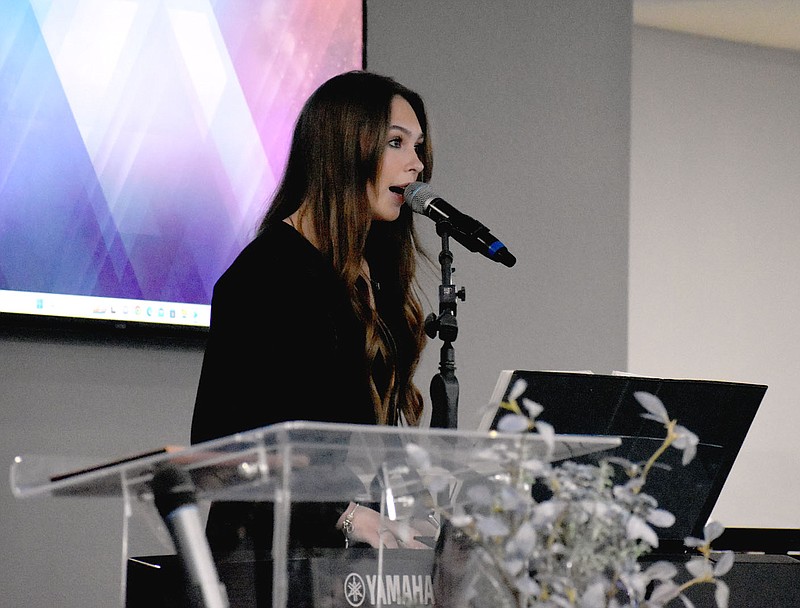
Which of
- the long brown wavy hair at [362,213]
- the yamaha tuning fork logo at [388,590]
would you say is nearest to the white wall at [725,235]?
the long brown wavy hair at [362,213]

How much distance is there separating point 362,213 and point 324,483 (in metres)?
1.21

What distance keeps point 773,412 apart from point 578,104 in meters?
1.59

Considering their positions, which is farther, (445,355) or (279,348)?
(279,348)

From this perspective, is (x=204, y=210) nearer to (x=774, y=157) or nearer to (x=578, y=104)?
(x=578, y=104)

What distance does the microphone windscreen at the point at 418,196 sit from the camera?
1.82 m

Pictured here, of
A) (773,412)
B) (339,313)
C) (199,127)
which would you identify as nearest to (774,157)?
(773,412)

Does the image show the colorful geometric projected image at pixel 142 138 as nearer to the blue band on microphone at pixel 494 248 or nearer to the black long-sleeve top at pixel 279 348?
the black long-sleeve top at pixel 279 348

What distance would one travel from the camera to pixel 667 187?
4176 mm

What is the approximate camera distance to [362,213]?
2.12 metres

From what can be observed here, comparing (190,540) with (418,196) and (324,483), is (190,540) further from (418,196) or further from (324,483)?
(418,196)

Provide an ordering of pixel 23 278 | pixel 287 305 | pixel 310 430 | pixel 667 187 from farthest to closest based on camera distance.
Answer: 1. pixel 667 187
2. pixel 23 278
3. pixel 287 305
4. pixel 310 430

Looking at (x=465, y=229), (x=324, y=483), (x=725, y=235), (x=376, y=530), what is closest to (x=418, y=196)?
(x=465, y=229)

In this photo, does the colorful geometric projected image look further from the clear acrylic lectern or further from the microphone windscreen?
the clear acrylic lectern

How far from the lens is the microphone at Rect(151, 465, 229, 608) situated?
3.22ft
